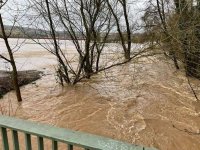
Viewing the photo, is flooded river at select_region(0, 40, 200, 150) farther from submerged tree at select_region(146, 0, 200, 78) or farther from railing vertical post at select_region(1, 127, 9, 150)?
railing vertical post at select_region(1, 127, 9, 150)

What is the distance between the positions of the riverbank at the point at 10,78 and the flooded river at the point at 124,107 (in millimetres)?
344

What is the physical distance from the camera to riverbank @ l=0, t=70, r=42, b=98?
1068cm

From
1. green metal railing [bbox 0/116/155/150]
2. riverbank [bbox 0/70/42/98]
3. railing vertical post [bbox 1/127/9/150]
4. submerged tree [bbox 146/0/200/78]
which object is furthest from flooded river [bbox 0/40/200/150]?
green metal railing [bbox 0/116/155/150]

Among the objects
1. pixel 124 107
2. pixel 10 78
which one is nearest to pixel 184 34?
pixel 124 107

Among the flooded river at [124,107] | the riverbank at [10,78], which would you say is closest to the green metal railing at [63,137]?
the flooded river at [124,107]

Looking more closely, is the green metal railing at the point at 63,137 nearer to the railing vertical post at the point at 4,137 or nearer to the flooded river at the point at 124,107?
the railing vertical post at the point at 4,137

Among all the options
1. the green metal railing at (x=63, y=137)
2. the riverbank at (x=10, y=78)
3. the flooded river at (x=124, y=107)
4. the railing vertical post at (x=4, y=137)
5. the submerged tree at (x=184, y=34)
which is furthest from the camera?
the riverbank at (x=10, y=78)

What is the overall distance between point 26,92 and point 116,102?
336 cm

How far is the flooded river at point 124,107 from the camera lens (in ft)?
23.0

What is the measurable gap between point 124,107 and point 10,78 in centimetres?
499

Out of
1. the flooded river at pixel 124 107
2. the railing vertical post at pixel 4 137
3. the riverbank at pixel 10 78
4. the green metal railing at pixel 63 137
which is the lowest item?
the flooded river at pixel 124 107

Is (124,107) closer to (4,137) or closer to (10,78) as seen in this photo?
(10,78)

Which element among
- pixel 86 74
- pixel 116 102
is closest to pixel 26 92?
pixel 86 74

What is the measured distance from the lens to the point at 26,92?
10.7 m
